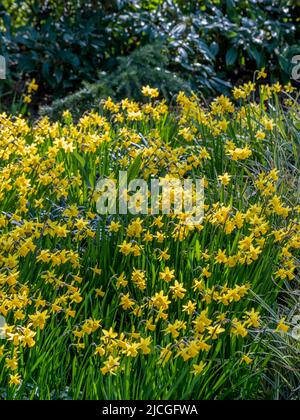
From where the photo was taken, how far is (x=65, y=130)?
4711 mm

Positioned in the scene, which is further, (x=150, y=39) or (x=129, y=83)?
(x=150, y=39)

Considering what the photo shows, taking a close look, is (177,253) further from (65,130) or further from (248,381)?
(65,130)

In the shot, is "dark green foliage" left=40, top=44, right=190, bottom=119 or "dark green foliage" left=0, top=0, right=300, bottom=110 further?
"dark green foliage" left=0, top=0, right=300, bottom=110

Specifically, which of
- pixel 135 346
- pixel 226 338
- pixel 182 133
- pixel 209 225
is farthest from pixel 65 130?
pixel 135 346

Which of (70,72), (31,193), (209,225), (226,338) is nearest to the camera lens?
(226,338)

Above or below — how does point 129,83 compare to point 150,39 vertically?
below

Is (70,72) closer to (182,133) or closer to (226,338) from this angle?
(182,133)

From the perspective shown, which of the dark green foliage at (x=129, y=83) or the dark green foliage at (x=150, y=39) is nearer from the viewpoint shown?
the dark green foliage at (x=129, y=83)

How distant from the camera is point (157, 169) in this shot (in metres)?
4.06
